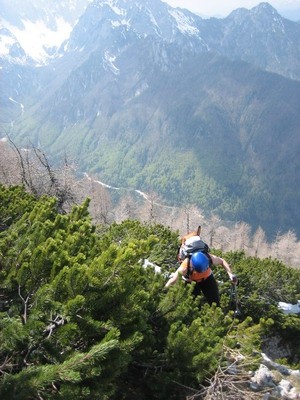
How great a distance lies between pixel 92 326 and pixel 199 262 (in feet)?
13.2

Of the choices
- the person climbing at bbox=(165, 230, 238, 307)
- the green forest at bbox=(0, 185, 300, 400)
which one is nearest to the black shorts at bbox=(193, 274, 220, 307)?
the person climbing at bbox=(165, 230, 238, 307)

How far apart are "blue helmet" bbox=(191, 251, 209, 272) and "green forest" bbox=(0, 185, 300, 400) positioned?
1017 mm

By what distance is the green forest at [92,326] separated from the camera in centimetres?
382

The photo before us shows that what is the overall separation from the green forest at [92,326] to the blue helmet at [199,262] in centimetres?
102

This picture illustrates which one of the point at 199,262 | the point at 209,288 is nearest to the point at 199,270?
the point at 199,262

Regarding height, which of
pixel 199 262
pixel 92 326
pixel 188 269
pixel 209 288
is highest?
pixel 92 326

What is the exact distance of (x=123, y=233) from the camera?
16.8m

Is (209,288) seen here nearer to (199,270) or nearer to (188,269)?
(199,270)

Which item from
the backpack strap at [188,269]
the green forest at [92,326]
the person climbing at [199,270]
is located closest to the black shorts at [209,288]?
the person climbing at [199,270]

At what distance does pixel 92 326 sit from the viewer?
14.1 feet

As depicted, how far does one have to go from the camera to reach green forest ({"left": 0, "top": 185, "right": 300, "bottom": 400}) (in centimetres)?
382

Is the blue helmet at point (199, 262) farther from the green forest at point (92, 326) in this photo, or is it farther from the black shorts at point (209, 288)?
the green forest at point (92, 326)

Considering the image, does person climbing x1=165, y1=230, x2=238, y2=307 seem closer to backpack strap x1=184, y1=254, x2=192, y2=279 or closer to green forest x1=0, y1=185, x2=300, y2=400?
backpack strap x1=184, y1=254, x2=192, y2=279

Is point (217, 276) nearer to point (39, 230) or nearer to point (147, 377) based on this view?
point (147, 377)
